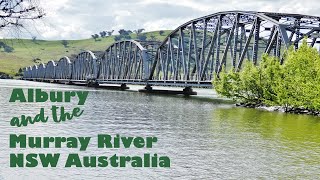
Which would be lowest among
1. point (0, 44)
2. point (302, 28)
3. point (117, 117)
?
point (117, 117)

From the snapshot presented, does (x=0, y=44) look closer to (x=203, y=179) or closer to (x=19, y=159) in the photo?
(x=203, y=179)

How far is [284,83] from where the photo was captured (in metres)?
77.4

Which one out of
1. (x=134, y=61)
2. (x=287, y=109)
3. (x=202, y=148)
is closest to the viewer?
(x=202, y=148)

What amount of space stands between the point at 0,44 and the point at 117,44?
18017cm

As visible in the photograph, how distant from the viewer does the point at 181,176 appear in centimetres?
2544

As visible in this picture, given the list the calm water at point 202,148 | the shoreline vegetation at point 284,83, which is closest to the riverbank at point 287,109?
the shoreline vegetation at point 284,83

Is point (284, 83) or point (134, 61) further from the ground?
point (134, 61)

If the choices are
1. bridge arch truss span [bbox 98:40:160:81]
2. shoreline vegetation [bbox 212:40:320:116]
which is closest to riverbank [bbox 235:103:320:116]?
shoreline vegetation [bbox 212:40:320:116]

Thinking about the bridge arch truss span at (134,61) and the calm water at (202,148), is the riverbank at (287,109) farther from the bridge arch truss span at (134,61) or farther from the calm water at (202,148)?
the bridge arch truss span at (134,61)

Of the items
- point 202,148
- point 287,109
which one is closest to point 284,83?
point 287,109

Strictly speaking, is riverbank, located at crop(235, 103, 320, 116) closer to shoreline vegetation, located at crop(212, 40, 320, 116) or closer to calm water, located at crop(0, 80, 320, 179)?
shoreline vegetation, located at crop(212, 40, 320, 116)

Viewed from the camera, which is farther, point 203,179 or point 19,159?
point 19,159

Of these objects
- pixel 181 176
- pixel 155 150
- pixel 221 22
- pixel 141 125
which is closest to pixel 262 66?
pixel 221 22

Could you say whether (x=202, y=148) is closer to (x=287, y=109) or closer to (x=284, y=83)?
(x=287, y=109)
